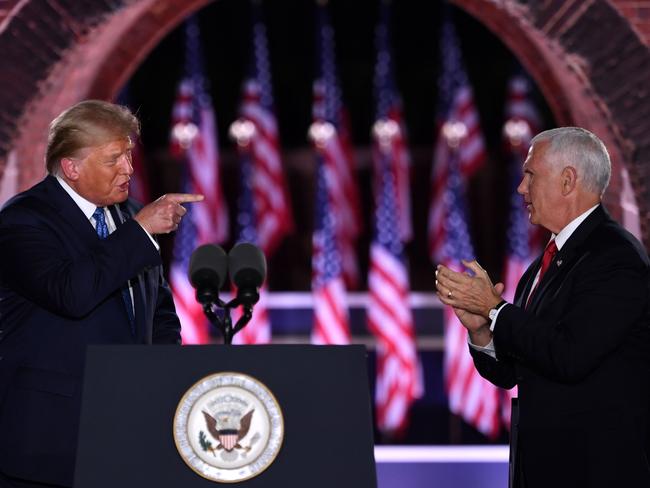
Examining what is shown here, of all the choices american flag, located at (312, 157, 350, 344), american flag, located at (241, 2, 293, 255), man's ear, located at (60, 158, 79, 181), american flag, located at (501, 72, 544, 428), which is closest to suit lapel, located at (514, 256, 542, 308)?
man's ear, located at (60, 158, 79, 181)

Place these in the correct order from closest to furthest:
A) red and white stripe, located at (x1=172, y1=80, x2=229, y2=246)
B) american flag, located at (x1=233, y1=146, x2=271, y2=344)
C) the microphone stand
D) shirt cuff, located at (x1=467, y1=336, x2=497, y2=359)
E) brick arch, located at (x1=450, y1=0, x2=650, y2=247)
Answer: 1. the microphone stand
2. shirt cuff, located at (x1=467, y1=336, x2=497, y2=359)
3. brick arch, located at (x1=450, y1=0, x2=650, y2=247)
4. american flag, located at (x1=233, y1=146, x2=271, y2=344)
5. red and white stripe, located at (x1=172, y1=80, x2=229, y2=246)

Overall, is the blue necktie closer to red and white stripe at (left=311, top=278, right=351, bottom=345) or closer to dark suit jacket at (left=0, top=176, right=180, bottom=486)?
dark suit jacket at (left=0, top=176, right=180, bottom=486)

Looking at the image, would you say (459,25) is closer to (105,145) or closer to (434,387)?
(434,387)

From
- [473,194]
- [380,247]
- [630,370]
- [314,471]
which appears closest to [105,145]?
[314,471]

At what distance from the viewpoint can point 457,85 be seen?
404 inches

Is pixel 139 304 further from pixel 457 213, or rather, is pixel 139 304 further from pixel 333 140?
pixel 333 140

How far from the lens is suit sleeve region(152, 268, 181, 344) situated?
8.64 feet

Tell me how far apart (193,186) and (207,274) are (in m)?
7.13

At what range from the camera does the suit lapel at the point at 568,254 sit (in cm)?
235

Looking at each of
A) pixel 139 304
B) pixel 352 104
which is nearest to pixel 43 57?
pixel 139 304

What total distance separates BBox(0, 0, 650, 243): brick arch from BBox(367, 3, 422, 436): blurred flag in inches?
191

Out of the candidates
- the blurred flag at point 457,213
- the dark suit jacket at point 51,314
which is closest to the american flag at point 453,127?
the blurred flag at point 457,213

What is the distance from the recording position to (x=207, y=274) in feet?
7.52

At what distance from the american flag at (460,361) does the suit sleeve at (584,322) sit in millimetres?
6255
